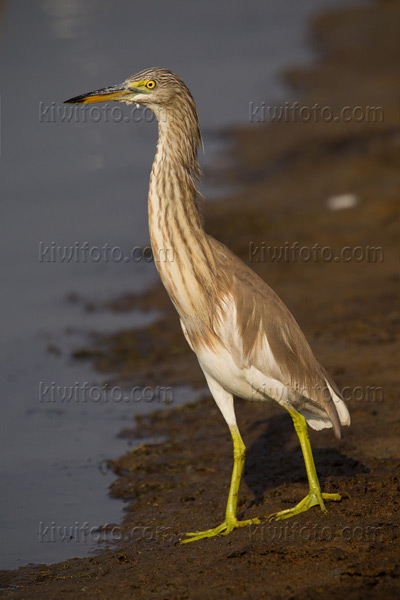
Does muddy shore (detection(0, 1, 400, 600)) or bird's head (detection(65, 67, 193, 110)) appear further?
bird's head (detection(65, 67, 193, 110))

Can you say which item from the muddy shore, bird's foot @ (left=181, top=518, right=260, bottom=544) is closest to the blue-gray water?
the muddy shore

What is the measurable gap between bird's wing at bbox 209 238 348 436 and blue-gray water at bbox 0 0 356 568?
6.00 feet

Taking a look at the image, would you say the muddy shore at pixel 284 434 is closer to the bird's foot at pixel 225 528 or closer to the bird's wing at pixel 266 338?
the bird's foot at pixel 225 528

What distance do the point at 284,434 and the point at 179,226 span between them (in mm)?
2530

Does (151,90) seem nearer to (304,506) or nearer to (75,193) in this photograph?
(304,506)

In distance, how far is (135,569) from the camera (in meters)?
5.50

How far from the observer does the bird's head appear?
19.9ft

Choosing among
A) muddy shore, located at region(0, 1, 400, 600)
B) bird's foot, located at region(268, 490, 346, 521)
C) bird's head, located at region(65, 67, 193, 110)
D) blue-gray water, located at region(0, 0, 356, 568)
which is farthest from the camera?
blue-gray water, located at region(0, 0, 356, 568)

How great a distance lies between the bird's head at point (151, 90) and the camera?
6.05 m

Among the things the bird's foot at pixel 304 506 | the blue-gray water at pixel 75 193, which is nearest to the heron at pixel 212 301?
the bird's foot at pixel 304 506

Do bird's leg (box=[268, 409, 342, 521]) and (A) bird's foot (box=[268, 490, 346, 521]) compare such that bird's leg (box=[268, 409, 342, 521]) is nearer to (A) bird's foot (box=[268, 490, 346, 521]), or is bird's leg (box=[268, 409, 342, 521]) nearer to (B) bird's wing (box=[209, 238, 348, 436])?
(A) bird's foot (box=[268, 490, 346, 521])

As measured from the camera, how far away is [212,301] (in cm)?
598

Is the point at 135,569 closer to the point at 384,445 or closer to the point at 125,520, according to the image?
the point at 125,520

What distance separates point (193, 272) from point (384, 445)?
2.30m
